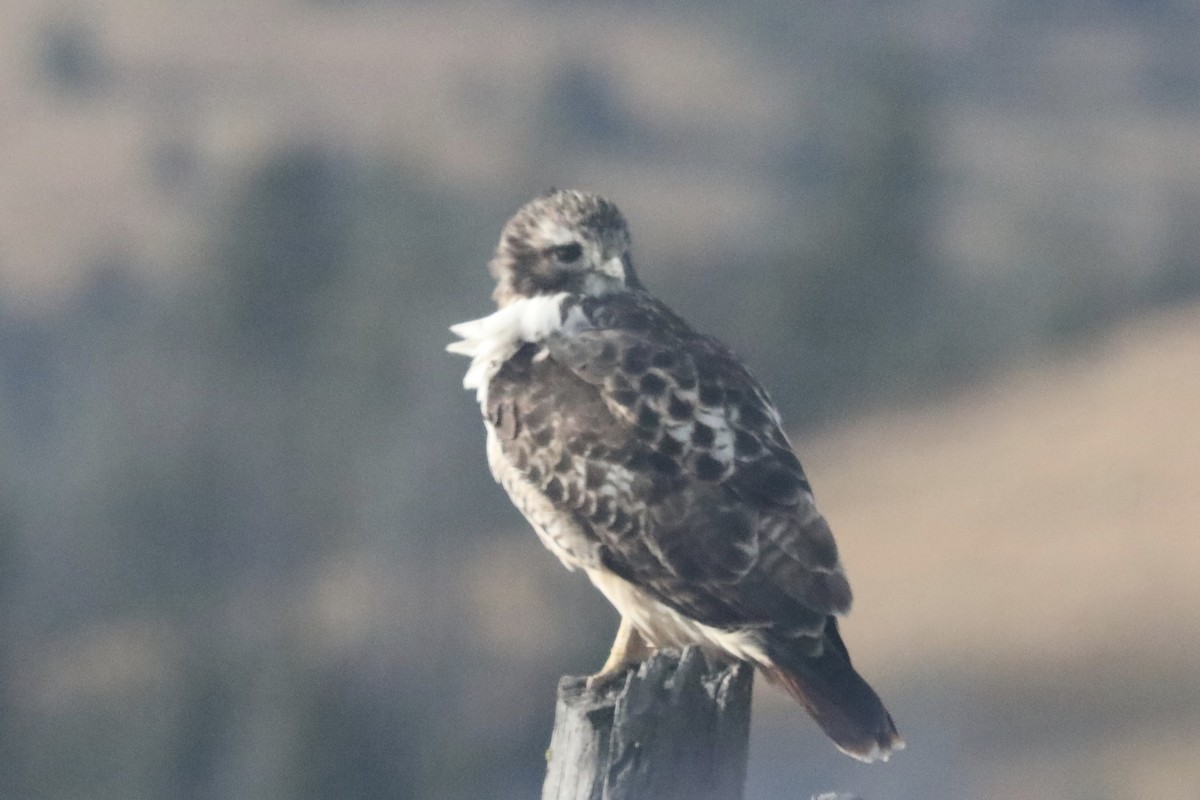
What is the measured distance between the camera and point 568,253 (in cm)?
773

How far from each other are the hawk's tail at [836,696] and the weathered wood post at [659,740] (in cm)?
80

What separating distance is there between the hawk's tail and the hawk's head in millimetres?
1753

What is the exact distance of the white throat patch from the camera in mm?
7414

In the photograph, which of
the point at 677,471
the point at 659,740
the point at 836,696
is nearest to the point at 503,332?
the point at 677,471

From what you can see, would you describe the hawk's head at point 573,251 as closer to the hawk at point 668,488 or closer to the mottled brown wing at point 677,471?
the hawk at point 668,488

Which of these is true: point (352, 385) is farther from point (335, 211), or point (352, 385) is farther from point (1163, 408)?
point (1163, 408)

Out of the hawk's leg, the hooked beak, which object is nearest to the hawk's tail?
the hawk's leg

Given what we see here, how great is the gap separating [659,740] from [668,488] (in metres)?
1.53

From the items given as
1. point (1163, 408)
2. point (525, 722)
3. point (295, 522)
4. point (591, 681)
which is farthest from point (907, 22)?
point (591, 681)

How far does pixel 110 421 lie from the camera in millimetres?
42781

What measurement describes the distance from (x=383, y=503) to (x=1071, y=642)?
1360 centimetres

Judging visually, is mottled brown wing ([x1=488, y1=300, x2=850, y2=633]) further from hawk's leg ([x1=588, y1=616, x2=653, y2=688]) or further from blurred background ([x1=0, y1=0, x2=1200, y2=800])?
blurred background ([x1=0, y1=0, x2=1200, y2=800])

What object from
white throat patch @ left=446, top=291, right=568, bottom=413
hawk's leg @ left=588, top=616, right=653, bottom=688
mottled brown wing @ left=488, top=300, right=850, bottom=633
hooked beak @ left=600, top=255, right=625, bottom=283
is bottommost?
hawk's leg @ left=588, top=616, right=653, bottom=688

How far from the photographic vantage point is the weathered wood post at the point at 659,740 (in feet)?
17.7
